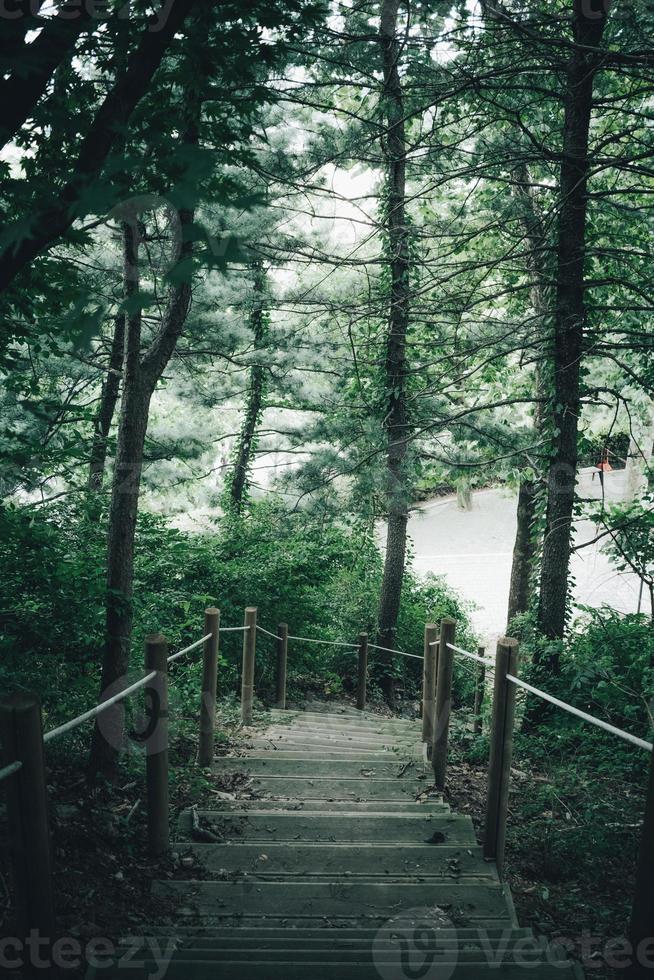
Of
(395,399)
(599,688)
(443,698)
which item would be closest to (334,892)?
(443,698)

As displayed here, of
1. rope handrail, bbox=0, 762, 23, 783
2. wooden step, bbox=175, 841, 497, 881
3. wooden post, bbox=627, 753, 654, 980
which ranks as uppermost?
rope handrail, bbox=0, 762, 23, 783

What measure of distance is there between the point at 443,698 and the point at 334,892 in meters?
1.64

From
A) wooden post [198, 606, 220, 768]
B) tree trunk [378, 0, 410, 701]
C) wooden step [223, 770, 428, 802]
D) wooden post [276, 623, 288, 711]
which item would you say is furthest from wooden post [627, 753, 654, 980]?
tree trunk [378, 0, 410, 701]

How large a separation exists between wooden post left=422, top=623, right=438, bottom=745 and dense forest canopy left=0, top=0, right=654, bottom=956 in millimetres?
1066

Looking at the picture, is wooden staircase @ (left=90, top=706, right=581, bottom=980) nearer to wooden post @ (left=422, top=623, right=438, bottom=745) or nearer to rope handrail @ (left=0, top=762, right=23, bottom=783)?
wooden post @ (left=422, top=623, right=438, bottom=745)

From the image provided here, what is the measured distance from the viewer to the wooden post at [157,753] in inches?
137

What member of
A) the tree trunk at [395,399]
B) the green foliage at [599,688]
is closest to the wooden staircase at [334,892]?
the green foliage at [599,688]

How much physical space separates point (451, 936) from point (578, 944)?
75 cm

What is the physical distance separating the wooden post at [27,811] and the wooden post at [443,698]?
2.83 m

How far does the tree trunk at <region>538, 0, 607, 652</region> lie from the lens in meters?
6.59

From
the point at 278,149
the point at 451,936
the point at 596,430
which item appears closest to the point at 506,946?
the point at 451,936

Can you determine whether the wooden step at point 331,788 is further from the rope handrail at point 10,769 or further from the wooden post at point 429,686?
the rope handrail at point 10,769

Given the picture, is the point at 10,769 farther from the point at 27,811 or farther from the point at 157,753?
the point at 157,753

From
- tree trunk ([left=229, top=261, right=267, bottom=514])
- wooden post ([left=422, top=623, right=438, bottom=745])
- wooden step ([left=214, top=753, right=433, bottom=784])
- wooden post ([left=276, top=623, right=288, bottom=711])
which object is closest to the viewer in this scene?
wooden step ([left=214, top=753, right=433, bottom=784])
